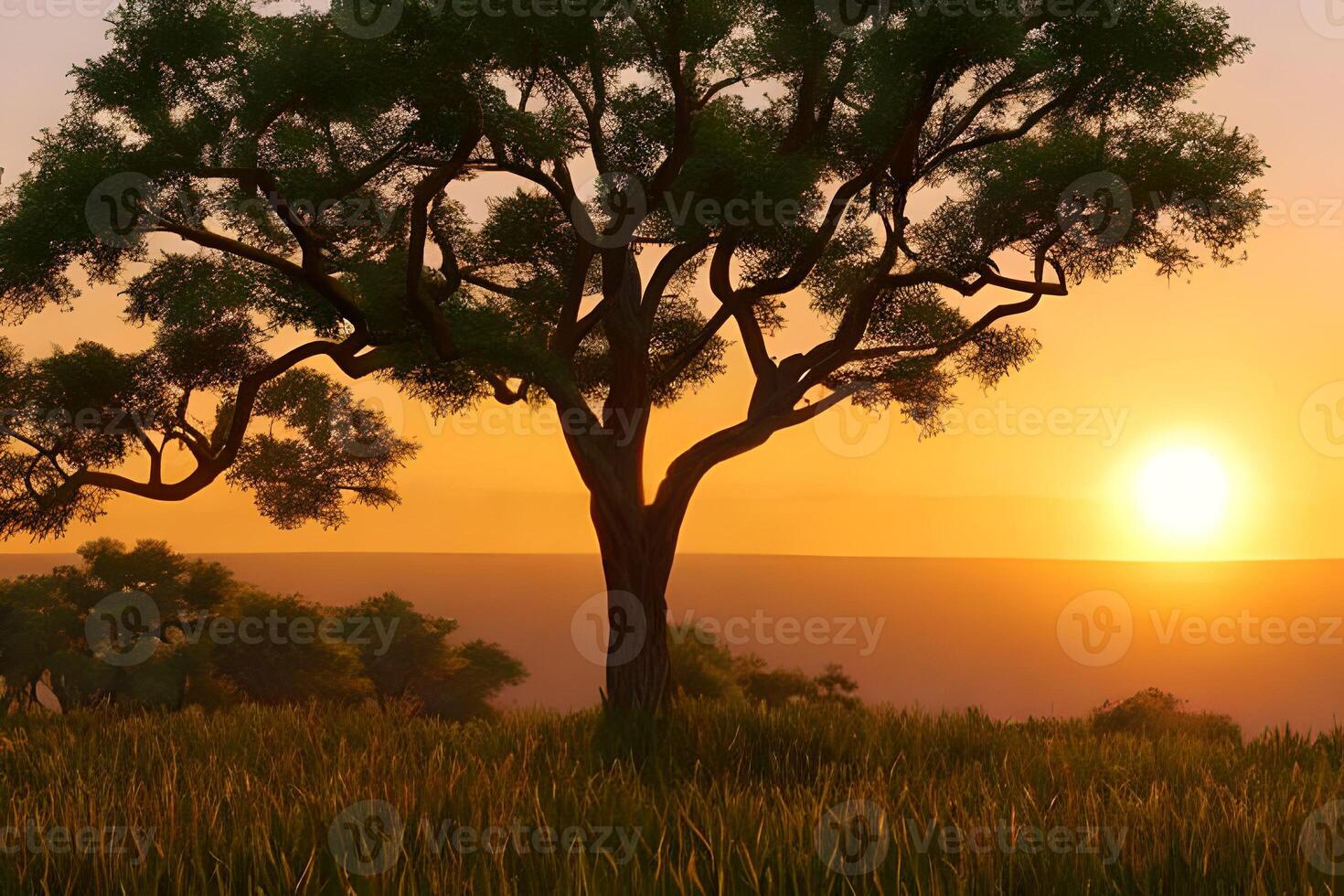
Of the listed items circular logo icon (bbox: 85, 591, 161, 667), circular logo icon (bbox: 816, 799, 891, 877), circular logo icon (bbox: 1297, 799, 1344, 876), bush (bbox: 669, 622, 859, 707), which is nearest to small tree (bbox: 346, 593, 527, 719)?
circular logo icon (bbox: 85, 591, 161, 667)

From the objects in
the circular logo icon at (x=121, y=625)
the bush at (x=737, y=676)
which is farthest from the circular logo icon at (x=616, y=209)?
the circular logo icon at (x=121, y=625)

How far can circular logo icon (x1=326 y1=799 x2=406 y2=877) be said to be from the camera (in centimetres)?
588

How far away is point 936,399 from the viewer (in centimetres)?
2016

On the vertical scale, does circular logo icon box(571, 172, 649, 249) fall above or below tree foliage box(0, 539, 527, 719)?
above

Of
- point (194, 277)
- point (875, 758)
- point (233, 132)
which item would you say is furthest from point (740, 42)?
point (875, 758)

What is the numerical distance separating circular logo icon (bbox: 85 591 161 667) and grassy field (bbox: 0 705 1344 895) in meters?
24.5

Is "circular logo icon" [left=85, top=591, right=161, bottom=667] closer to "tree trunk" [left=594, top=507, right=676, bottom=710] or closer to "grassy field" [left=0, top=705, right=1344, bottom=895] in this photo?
Result: "tree trunk" [left=594, top=507, right=676, bottom=710]

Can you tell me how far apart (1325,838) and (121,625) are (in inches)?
1382

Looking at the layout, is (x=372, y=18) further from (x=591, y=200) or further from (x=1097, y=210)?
(x=1097, y=210)

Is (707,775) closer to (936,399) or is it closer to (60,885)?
(60,885)

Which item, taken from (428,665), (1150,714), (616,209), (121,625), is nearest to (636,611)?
(616,209)

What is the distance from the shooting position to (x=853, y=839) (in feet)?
21.1

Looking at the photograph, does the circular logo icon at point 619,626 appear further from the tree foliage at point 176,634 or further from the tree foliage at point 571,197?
the tree foliage at point 176,634

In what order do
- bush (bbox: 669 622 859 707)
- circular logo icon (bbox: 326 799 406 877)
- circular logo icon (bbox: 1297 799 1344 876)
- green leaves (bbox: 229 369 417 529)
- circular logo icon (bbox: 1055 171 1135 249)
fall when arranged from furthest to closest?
bush (bbox: 669 622 859 707), green leaves (bbox: 229 369 417 529), circular logo icon (bbox: 1055 171 1135 249), circular logo icon (bbox: 1297 799 1344 876), circular logo icon (bbox: 326 799 406 877)
